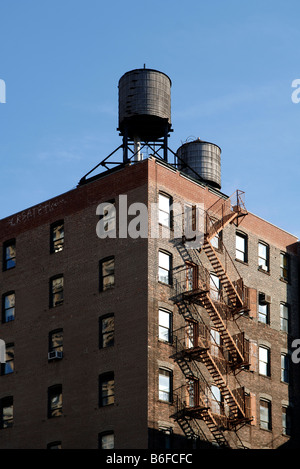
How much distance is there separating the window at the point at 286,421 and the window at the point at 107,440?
14239 mm

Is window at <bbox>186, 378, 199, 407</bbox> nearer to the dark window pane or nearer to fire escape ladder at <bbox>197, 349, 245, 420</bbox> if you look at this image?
fire escape ladder at <bbox>197, 349, 245, 420</bbox>

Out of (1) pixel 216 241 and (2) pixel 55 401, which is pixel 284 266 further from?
(2) pixel 55 401

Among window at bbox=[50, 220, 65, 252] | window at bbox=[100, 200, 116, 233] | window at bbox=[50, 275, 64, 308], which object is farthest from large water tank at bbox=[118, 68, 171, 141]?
window at bbox=[50, 275, 64, 308]

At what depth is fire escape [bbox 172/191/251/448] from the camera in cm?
6494

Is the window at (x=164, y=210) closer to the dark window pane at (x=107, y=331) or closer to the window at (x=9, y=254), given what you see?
the dark window pane at (x=107, y=331)

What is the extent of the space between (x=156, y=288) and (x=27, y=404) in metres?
11.6

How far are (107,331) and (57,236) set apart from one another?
8769 millimetres

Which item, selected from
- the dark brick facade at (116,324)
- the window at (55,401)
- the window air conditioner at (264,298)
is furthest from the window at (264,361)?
the window at (55,401)

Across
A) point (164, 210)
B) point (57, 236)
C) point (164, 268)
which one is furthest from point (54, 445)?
point (164, 210)

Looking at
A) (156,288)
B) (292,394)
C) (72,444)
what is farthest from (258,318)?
(72,444)

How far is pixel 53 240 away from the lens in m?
71.2

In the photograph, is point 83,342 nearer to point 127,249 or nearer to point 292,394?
point 127,249

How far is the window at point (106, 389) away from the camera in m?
63.7

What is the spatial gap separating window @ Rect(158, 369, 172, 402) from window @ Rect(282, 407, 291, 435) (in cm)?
1185
